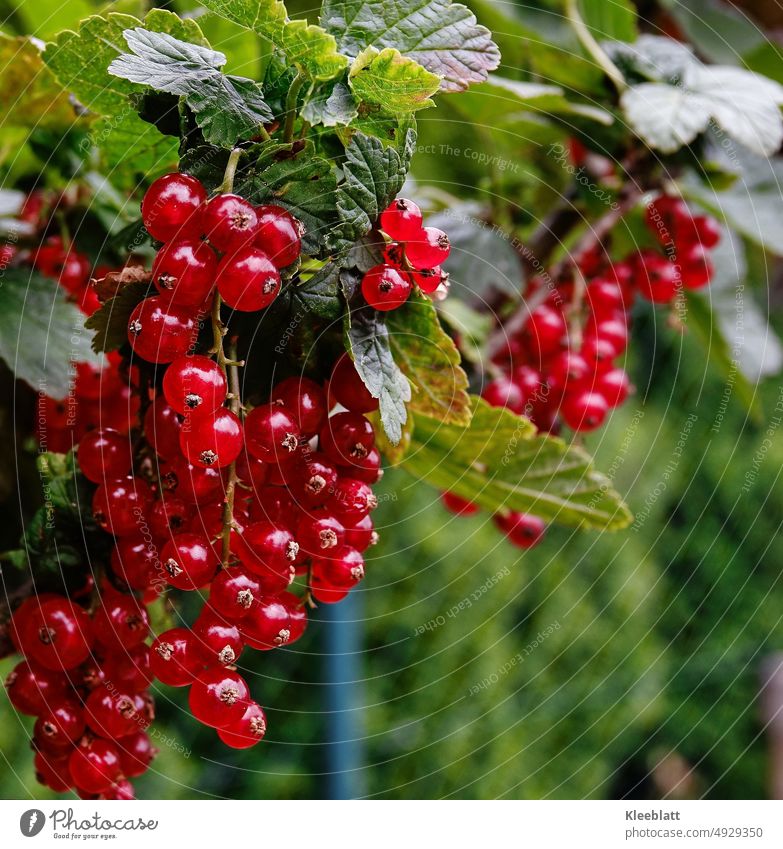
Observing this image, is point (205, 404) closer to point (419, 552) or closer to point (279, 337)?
point (279, 337)

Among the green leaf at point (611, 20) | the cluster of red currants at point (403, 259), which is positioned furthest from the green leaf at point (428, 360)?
the green leaf at point (611, 20)

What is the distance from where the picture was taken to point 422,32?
0.31m

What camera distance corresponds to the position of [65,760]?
344 mm

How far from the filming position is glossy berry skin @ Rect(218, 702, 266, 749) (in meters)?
0.30

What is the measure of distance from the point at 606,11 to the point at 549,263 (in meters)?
0.18

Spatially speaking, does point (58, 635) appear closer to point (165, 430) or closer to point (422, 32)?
point (165, 430)

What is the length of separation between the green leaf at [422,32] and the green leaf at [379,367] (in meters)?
0.08

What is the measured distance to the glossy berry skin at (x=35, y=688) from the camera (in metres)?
0.34

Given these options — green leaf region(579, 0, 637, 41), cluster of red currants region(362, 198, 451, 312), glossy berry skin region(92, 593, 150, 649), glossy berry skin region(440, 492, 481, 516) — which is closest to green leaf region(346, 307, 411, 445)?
cluster of red currants region(362, 198, 451, 312)

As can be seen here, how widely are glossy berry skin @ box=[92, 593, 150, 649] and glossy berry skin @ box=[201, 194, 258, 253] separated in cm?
14

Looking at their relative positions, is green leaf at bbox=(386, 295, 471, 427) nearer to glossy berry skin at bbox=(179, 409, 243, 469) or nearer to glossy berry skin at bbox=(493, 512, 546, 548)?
glossy berry skin at bbox=(179, 409, 243, 469)

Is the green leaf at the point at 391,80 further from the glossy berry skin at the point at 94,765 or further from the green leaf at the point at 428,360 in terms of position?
the glossy berry skin at the point at 94,765

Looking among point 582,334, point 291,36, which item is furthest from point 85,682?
point 582,334
